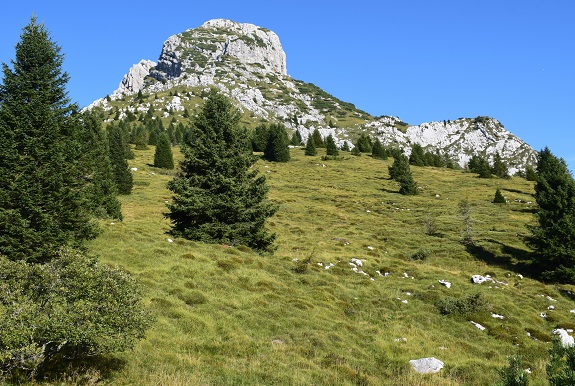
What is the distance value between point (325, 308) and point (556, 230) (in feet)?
88.8

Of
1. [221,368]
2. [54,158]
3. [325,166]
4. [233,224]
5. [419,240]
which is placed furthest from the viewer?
[325,166]

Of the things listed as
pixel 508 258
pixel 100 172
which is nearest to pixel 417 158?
pixel 508 258

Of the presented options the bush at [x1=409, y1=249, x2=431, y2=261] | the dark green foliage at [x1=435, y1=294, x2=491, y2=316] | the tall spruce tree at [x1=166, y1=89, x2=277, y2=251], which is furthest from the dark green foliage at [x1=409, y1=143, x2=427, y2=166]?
the dark green foliage at [x1=435, y1=294, x2=491, y2=316]

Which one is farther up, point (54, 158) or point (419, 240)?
point (54, 158)

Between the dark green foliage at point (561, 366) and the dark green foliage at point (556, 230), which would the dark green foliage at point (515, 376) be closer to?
the dark green foliage at point (561, 366)

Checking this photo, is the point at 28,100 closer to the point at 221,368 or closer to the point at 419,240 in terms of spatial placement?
the point at 221,368

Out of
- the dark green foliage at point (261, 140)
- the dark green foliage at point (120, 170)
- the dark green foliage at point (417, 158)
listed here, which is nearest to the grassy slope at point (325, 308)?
the dark green foliage at point (120, 170)

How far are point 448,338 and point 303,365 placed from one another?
928cm

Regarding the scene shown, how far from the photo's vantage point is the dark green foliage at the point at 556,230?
33.4 meters

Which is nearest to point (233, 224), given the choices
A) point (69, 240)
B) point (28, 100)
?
point (69, 240)

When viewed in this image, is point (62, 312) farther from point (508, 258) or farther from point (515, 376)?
point (508, 258)


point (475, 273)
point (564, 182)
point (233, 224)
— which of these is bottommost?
point (475, 273)

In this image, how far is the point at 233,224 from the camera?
29547 millimetres

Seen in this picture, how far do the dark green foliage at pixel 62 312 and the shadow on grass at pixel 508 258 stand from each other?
36.1m
